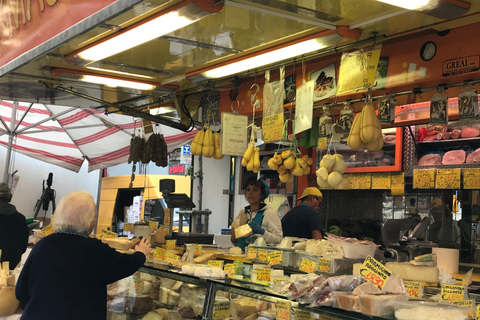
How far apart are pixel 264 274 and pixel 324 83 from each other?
5.80 ft

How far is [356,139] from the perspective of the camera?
3717 millimetres

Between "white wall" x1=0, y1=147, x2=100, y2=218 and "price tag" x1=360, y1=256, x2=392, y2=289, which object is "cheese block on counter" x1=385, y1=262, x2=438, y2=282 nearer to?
"price tag" x1=360, y1=256, x2=392, y2=289

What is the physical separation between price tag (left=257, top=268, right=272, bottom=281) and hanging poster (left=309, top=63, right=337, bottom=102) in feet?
5.27

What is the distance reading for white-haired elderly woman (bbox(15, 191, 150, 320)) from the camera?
296 cm

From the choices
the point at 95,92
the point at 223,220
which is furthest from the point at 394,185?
the point at 223,220

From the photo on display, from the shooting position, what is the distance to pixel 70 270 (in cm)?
297

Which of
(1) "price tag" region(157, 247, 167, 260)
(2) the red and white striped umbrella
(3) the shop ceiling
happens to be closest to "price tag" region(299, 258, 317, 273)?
(1) "price tag" region(157, 247, 167, 260)

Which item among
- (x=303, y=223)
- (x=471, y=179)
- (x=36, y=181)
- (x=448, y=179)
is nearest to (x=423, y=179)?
(x=448, y=179)

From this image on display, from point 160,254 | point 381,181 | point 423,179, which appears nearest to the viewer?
point 160,254

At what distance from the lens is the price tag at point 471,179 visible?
19.7 feet

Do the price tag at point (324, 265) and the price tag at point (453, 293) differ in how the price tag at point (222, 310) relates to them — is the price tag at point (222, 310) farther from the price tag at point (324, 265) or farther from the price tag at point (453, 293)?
the price tag at point (453, 293)

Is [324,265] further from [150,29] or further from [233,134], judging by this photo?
[233,134]

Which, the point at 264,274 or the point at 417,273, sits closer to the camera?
the point at 417,273

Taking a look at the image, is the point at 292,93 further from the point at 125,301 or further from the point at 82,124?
the point at 82,124
